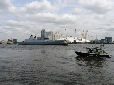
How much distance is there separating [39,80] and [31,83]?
181 cm

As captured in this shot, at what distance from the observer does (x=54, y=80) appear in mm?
25156

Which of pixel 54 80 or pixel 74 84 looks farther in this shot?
pixel 54 80

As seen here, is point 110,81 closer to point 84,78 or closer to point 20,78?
point 84,78

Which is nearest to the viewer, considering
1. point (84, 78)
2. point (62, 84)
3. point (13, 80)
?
point (62, 84)

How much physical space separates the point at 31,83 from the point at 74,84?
532cm

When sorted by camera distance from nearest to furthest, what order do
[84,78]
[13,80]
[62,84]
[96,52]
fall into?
[62,84], [13,80], [84,78], [96,52]

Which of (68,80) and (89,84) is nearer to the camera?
(89,84)

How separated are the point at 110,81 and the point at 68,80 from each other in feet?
18.2

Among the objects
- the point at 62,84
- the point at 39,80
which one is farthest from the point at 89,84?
the point at 39,80

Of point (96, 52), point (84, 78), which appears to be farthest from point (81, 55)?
point (84, 78)

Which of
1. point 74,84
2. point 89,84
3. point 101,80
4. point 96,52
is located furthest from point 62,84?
point 96,52

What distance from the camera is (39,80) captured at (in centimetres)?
2517

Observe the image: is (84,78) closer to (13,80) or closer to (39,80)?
(39,80)

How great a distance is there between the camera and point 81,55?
203 feet
